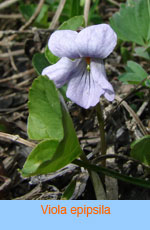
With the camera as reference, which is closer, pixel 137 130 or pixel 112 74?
pixel 137 130

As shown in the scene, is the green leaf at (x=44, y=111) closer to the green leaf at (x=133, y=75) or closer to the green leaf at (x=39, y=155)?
the green leaf at (x=39, y=155)

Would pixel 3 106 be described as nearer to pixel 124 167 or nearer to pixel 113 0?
pixel 124 167

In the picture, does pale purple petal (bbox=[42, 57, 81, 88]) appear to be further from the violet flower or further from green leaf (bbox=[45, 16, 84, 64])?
green leaf (bbox=[45, 16, 84, 64])

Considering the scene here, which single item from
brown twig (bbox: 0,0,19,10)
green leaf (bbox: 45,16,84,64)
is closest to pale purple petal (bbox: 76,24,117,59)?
green leaf (bbox: 45,16,84,64)

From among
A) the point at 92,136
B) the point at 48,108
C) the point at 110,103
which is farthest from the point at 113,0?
the point at 48,108

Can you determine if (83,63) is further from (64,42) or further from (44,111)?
(44,111)

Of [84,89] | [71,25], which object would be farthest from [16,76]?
[84,89]
